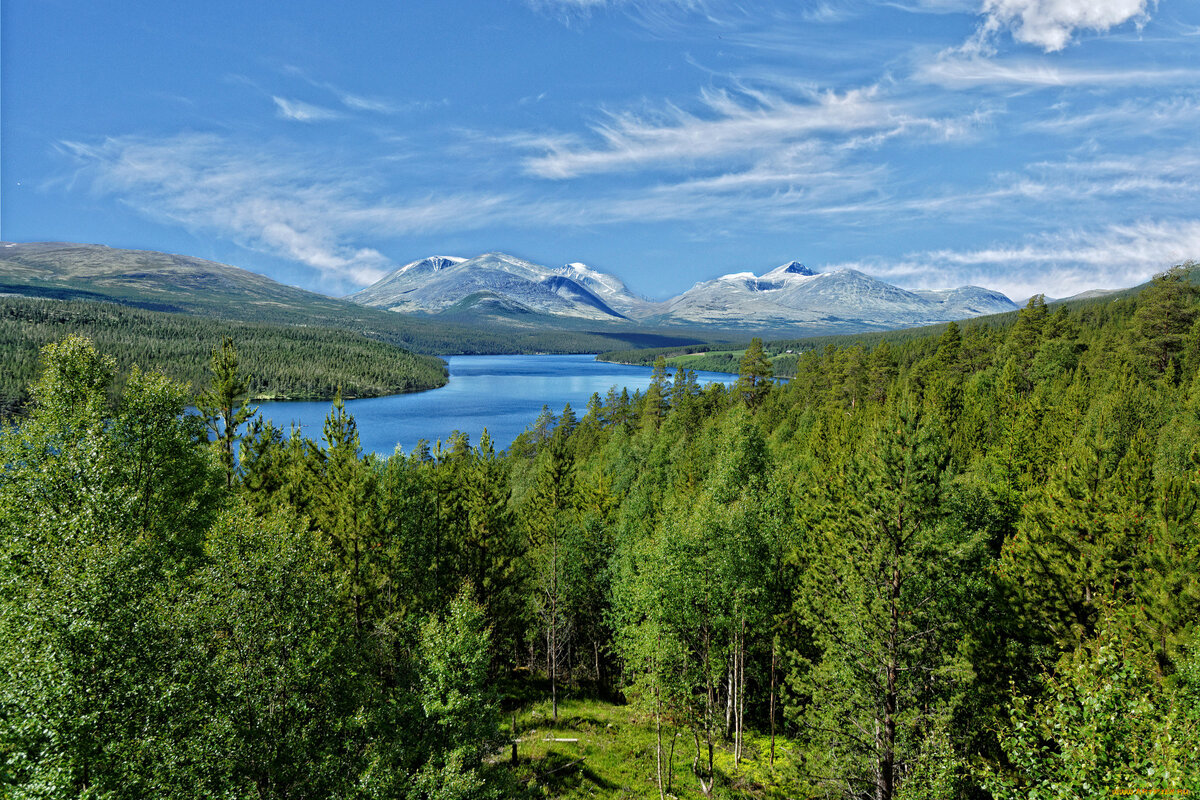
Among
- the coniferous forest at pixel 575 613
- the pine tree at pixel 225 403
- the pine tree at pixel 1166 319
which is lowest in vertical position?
the coniferous forest at pixel 575 613

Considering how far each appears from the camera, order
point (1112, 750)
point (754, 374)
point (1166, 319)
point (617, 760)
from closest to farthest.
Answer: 1. point (1112, 750)
2. point (617, 760)
3. point (1166, 319)
4. point (754, 374)

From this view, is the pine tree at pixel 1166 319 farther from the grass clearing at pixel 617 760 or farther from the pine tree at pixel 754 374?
the grass clearing at pixel 617 760

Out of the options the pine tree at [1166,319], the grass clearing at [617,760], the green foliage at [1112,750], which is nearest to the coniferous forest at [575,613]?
the green foliage at [1112,750]

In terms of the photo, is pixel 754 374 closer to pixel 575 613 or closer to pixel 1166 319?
pixel 1166 319

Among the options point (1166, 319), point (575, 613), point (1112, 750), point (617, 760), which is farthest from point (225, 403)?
point (1166, 319)

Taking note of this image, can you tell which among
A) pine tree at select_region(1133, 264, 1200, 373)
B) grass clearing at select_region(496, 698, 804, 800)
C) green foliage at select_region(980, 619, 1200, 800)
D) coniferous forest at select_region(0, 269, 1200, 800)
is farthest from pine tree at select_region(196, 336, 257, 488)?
pine tree at select_region(1133, 264, 1200, 373)

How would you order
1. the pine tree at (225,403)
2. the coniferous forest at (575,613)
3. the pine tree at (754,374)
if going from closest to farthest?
the coniferous forest at (575,613) → the pine tree at (225,403) → the pine tree at (754,374)

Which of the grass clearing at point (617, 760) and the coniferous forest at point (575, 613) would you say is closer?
the coniferous forest at point (575, 613)

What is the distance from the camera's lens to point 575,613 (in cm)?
3859

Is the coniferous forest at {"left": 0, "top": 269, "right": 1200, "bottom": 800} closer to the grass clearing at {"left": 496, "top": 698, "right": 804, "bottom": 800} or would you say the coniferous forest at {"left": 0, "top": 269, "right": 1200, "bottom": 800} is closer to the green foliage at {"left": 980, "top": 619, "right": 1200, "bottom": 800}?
the green foliage at {"left": 980, "top": 619, "right": 1200, "bottom": 800}

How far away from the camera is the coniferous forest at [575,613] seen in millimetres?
11359

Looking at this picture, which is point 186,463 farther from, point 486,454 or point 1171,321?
point 1171,321

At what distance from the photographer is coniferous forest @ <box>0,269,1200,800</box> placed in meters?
11.4

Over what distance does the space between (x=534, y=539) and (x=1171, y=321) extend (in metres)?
67.8
